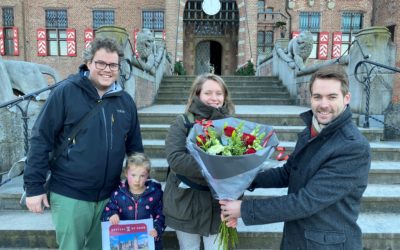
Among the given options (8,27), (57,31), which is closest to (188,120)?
(57,31)

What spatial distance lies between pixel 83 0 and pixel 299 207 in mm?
22567

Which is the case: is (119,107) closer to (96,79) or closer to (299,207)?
(96,79)

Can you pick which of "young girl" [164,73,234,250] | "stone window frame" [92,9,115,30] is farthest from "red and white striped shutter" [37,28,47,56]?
"young girl" [164,73,234,250]

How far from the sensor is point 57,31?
20656 mm

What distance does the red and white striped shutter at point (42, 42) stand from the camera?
66.5ft

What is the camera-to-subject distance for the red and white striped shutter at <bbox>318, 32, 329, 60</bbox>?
20.5 meters

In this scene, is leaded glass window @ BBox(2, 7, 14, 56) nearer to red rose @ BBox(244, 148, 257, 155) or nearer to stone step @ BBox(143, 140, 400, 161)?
stone step @ BBox(143, 140, 400, 161)

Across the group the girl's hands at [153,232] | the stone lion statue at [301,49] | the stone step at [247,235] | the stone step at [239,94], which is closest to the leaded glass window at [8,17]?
the stone step at [239,94]

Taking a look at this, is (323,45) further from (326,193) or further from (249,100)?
(326,193)

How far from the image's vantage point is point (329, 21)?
20922 millimetres

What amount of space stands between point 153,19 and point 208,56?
4.88 meters

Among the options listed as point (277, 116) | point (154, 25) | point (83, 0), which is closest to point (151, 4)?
point (154, 25)

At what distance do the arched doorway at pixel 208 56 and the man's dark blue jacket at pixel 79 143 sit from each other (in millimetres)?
20651

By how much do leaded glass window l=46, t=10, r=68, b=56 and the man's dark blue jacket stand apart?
69.9 feet
